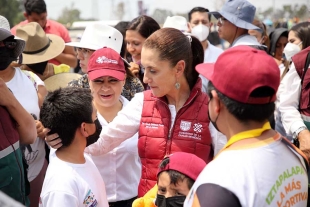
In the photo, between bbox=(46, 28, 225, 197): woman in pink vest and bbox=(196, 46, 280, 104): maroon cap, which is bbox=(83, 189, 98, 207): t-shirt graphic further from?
bbox=(196, 46, 280, 104): maroon cap

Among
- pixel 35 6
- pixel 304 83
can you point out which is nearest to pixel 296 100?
pixel 304 83

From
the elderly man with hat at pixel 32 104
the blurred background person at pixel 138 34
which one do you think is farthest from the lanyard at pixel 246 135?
the blurred background person at pixel 138 34

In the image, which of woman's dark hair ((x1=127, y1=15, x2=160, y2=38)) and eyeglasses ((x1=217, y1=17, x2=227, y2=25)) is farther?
eyeglasses ((x1=217, y1=17, x2=227, y2=25))

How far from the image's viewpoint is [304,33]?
5.14 metres

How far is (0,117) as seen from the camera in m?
2.63

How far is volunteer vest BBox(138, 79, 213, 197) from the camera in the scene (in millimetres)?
2684

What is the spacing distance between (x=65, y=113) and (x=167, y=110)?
586 millimetres

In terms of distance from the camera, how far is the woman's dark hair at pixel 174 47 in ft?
8.90

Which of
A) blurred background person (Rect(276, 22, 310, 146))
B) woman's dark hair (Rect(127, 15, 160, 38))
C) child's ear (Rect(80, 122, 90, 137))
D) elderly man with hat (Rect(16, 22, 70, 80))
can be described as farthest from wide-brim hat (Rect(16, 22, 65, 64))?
blurred background person (Rect(276, 22, 310, 146))

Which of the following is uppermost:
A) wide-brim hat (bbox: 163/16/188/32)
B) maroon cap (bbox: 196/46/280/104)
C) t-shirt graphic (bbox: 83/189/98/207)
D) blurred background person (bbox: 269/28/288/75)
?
maroon cap (bbox: 196/46/280/104)

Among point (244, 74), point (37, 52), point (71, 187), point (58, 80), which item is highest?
point (244, 74)

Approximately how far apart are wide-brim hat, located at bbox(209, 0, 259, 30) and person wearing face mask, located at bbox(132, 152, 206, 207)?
2520 mm

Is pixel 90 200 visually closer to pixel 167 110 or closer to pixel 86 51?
pixel 167 110

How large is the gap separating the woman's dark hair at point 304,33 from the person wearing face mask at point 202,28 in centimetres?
109
